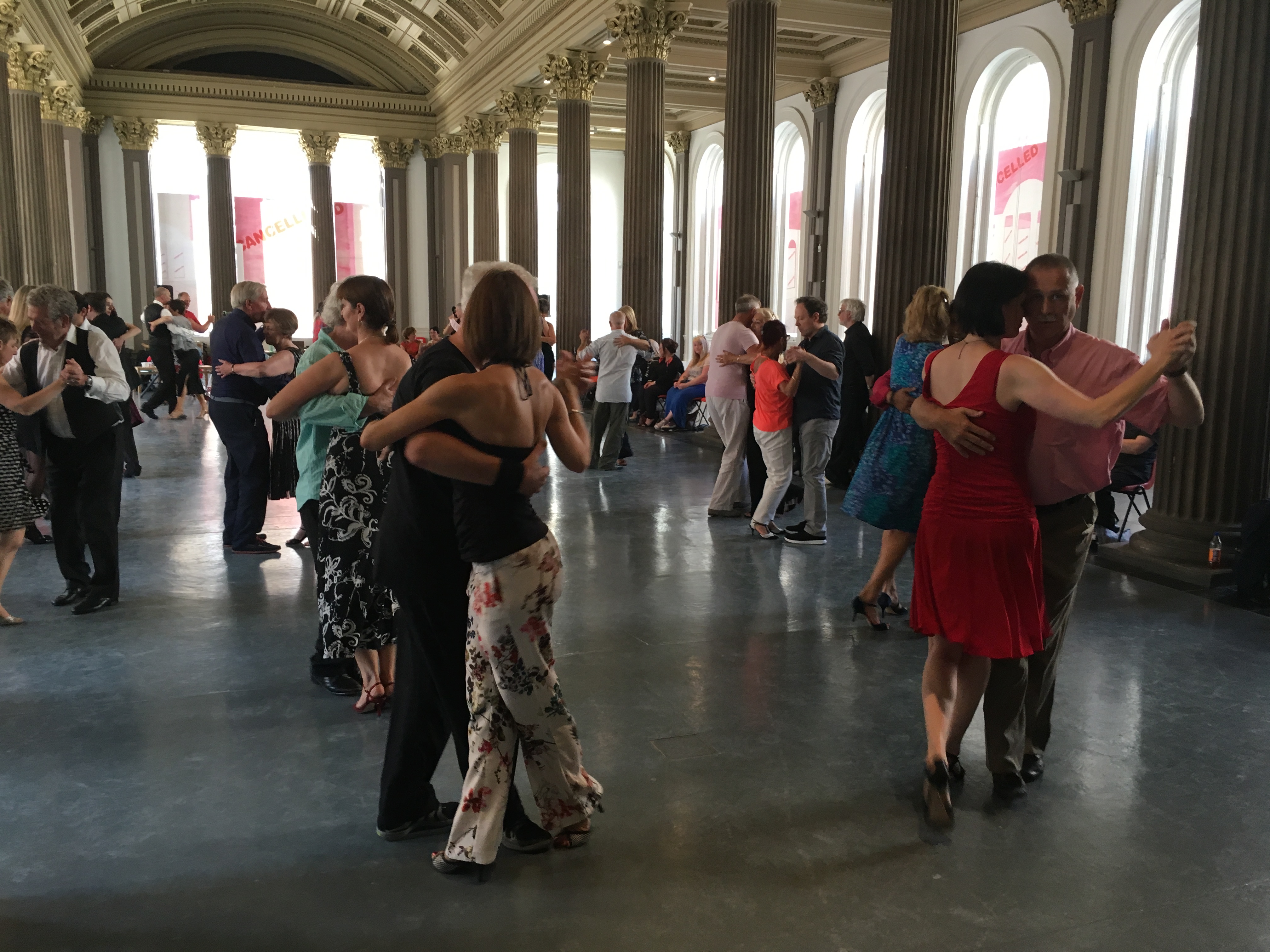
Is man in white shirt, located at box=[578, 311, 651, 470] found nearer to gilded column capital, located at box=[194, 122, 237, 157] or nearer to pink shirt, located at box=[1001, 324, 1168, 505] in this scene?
pink shirt, located at box=[1001, 324, 1168, 505]

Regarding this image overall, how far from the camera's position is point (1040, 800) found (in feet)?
11.0

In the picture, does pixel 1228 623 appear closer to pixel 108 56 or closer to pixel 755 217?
pixel 755 217

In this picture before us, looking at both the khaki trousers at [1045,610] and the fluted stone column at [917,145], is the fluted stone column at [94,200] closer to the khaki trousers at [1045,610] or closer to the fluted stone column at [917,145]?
the fluted stone column at [917,145]

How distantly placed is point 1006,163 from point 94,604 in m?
14.1

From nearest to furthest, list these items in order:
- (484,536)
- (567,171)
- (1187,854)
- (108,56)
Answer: (484,536) → (1187,854) → (567,171) → (108,56)

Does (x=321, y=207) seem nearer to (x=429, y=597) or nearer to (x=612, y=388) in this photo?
(x=612, y=388)

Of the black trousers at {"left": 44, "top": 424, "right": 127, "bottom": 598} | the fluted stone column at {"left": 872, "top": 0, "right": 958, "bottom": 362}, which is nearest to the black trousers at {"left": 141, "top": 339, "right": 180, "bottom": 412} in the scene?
the black trousers at {"left": 44, "top": 424, "right": 127, "bottom": 598}

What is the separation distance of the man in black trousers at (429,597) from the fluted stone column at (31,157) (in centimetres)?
1478

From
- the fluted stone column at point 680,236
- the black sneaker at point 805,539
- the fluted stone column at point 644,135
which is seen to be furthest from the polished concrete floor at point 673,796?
the fluted stone column at point 680,236

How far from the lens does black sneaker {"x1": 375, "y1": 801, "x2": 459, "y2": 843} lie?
3029mm

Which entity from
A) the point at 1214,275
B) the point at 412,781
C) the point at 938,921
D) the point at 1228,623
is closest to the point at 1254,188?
the point at 1214,275

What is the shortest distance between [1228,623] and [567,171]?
510 inches

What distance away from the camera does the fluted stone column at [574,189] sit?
16203mm

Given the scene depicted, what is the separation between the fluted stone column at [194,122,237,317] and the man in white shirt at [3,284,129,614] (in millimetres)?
19811
